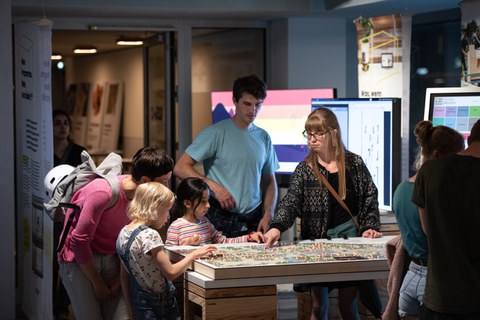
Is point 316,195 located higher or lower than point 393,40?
lower

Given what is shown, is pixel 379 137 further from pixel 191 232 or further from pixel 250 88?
pixel 191 232

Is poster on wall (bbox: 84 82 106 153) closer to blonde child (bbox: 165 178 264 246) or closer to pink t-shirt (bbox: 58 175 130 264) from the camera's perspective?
blonde child (bbox: 165 178 264 246)

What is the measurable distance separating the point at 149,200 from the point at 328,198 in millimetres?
1194

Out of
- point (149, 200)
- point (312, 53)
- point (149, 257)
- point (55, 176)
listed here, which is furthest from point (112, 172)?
point (312, 53)

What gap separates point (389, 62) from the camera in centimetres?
675

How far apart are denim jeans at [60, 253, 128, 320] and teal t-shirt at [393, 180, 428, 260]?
143 cm

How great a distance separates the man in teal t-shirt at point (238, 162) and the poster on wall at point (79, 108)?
972cm

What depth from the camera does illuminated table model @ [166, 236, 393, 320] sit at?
14.1 feet

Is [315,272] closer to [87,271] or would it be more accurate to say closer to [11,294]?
[87,271]

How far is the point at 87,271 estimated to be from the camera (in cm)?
441

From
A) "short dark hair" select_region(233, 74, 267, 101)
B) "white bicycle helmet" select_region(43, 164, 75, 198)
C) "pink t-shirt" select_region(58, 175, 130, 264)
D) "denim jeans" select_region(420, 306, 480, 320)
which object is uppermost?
"short dark hair" select_region(233, 74, 267, 101)

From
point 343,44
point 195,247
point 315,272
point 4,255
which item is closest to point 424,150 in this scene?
point 315,272

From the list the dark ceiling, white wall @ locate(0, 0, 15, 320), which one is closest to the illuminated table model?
white wall @ locate(0, 0, 15, 320)

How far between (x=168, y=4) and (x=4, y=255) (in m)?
2.41
